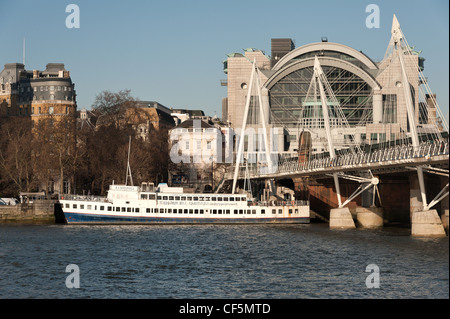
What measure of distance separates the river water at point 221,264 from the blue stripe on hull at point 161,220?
978cm

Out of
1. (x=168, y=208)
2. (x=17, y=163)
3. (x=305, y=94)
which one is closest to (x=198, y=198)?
(x=168, y=208)

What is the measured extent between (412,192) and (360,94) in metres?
70.3

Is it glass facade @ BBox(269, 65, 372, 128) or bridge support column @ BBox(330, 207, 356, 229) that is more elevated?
glass facade @ BBox(269, 65, 372, 128)

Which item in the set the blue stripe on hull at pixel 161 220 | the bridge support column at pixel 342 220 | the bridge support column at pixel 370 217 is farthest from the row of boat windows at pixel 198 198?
the bridge support column at pixel 370 217

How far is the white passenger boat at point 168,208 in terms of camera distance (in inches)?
3189

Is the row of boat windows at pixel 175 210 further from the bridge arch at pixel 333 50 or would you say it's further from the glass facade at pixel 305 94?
the bridge arch at pixel 333 50

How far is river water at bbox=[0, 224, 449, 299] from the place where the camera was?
3794 centimetres

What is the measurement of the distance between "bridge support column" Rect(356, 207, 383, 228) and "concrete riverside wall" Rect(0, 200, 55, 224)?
102 feet

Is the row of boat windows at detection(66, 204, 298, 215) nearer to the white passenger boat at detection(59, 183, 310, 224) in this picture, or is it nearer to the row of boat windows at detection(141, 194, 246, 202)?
the white passenger boat at detection(59, 183, 310, 224)

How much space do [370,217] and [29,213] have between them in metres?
34.1

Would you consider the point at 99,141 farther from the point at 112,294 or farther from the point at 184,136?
the point at 112,294

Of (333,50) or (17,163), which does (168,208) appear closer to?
(17,163)

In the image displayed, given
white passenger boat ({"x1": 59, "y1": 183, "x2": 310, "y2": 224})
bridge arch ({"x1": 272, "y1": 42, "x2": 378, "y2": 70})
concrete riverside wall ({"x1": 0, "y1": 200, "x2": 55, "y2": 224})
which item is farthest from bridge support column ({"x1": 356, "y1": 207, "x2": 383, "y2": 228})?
bridge arch ({"x1": 272, "y1": 42, "x2": 378, "y2": 70})

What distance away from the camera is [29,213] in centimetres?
8231
